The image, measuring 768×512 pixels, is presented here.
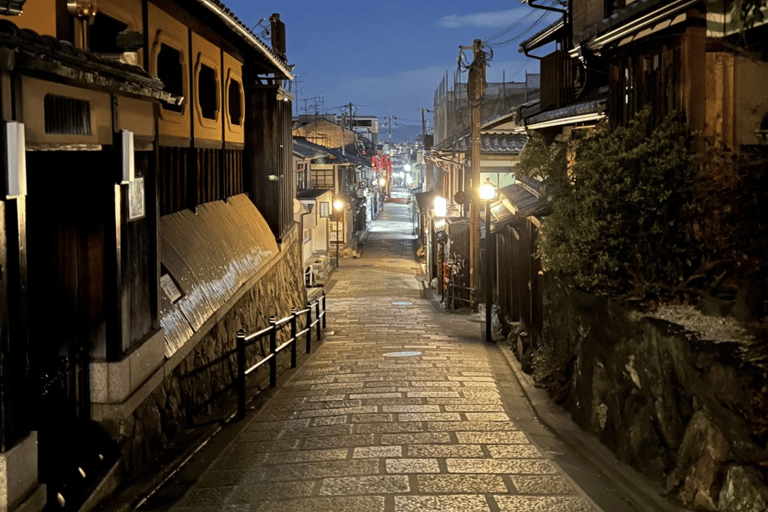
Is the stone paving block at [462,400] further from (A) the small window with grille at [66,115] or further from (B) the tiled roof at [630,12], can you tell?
(A) the small window with grille at [66,115]

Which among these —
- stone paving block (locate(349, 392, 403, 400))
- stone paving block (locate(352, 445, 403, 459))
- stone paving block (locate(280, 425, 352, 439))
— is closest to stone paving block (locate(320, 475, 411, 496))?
stone paving block (locate(352, 445, 403, 459))

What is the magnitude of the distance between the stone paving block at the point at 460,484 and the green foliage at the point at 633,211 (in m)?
3.13

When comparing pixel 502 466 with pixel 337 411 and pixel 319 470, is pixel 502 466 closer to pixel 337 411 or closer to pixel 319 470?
pixel 319 470

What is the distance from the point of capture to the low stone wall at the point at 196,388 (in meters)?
10.2

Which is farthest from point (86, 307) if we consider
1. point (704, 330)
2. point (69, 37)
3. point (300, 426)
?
point (704, 330)

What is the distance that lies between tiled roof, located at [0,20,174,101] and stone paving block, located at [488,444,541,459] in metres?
6.68

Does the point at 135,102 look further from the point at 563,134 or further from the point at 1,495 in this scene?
the point at 563,134

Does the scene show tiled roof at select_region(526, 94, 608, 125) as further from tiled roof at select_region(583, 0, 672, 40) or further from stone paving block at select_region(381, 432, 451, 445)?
stone paving block at select_region(381, 432, 451, 445)

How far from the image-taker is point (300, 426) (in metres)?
13.1

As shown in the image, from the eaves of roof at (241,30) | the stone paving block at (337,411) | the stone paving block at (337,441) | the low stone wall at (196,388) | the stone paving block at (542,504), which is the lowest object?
the stone paving block at (337,411)

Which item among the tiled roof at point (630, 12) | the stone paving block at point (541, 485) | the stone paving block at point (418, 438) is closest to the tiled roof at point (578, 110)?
the tiled roof at point (630, 12)

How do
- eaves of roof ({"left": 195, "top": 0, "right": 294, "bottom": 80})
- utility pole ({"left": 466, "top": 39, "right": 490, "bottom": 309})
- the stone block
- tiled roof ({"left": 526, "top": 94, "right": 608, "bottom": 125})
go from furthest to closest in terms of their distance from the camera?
1. utility pole ({"left": 466, "top": 39, "right": 490, "bottom": 309})
2. tiled roof ({"left": 526, "top": 94, "right": 608, "bottom": 125})
3. eaves of roof ({"left": 195, "top": 0, "right": 294, "bottom": 80})
4. the stone block

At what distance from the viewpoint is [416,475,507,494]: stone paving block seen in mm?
9734

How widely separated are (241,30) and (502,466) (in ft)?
38.1
